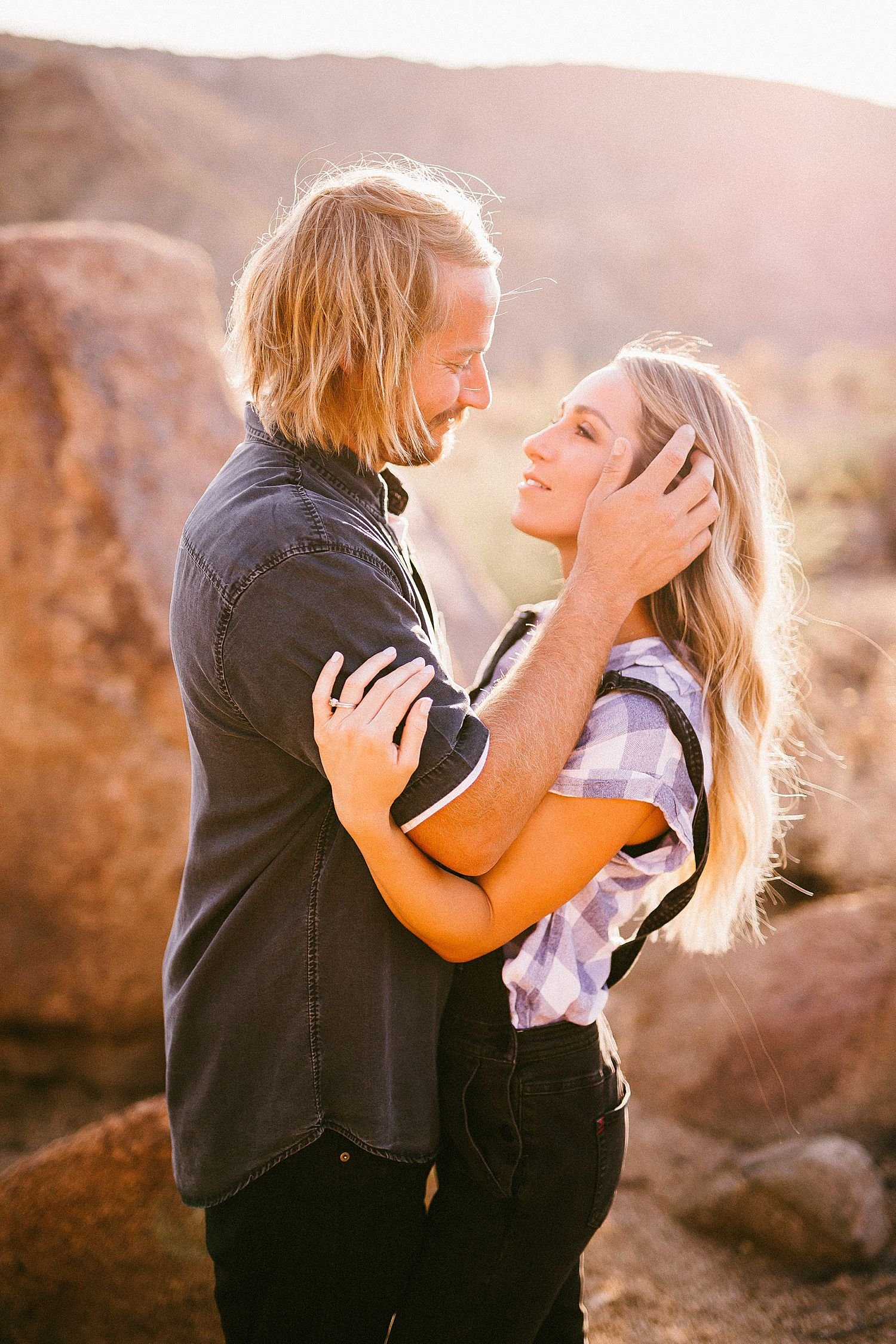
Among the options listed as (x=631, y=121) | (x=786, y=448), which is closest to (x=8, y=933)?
(x=786, y=448)

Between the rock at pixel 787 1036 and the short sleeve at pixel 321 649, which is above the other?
the short sleeve at pixel 321 649

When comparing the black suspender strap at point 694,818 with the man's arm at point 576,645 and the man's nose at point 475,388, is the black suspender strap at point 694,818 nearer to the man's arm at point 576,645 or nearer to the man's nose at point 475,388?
the man's arm at point 576,645

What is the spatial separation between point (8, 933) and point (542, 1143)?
257 centimetres

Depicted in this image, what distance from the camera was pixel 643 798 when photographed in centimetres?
154

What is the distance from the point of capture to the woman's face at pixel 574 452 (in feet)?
6.16

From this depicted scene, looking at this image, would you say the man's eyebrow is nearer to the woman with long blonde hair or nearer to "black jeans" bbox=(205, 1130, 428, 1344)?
the woman with long blonde hair

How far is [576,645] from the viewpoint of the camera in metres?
1.55

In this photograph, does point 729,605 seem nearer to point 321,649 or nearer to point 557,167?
point 321,649

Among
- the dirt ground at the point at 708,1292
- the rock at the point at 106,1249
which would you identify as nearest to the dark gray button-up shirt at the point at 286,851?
the rock at the point at 106,1249

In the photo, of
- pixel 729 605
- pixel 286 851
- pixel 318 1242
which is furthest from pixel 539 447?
pixel 318 1242

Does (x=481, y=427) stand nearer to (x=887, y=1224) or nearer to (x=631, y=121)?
(x=887, y=1224)

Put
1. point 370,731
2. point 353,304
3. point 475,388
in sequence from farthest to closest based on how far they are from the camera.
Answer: point 475,388
point 353,304
point 370,731

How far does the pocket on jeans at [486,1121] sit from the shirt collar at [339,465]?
99 centimetres

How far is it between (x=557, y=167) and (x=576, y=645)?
2191 inches
